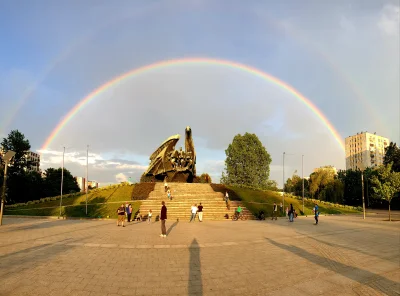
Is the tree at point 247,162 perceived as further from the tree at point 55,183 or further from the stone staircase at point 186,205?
the tree at point 55,183

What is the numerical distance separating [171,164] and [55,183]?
39.7 metres

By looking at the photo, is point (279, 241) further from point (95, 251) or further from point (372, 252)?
point (95, 251)

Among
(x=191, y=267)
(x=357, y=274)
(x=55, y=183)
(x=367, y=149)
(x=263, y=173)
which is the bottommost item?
(x=357, y=274)

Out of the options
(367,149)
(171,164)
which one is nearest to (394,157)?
(171,164)

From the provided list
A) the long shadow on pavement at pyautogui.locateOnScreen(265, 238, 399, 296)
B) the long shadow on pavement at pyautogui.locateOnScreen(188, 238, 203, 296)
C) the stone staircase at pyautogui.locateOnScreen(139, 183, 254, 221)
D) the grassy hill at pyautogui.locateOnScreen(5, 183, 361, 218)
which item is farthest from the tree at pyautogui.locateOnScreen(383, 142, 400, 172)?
the long shadow on pavement at pyautogui.locateOnScreen(188, 238, 203, 296)

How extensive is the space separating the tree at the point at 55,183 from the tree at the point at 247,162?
142ft

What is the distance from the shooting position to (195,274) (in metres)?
8.05

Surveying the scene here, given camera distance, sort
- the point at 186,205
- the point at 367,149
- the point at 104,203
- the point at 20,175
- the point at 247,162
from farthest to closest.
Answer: the point at 367,149, the point at 247,162, the point at 20,175, the point at 104,203, the point at 186,205

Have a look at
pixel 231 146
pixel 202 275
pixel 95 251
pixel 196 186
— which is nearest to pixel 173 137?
pixel 196 186

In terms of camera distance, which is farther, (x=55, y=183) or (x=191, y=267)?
(x=55, y=183)

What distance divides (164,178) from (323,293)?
4318 centimetres

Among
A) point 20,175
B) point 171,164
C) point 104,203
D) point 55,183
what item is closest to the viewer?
point 104,203

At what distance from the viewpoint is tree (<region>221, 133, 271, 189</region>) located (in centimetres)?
7556

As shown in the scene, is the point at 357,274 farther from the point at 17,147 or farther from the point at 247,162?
the point at 247,162
